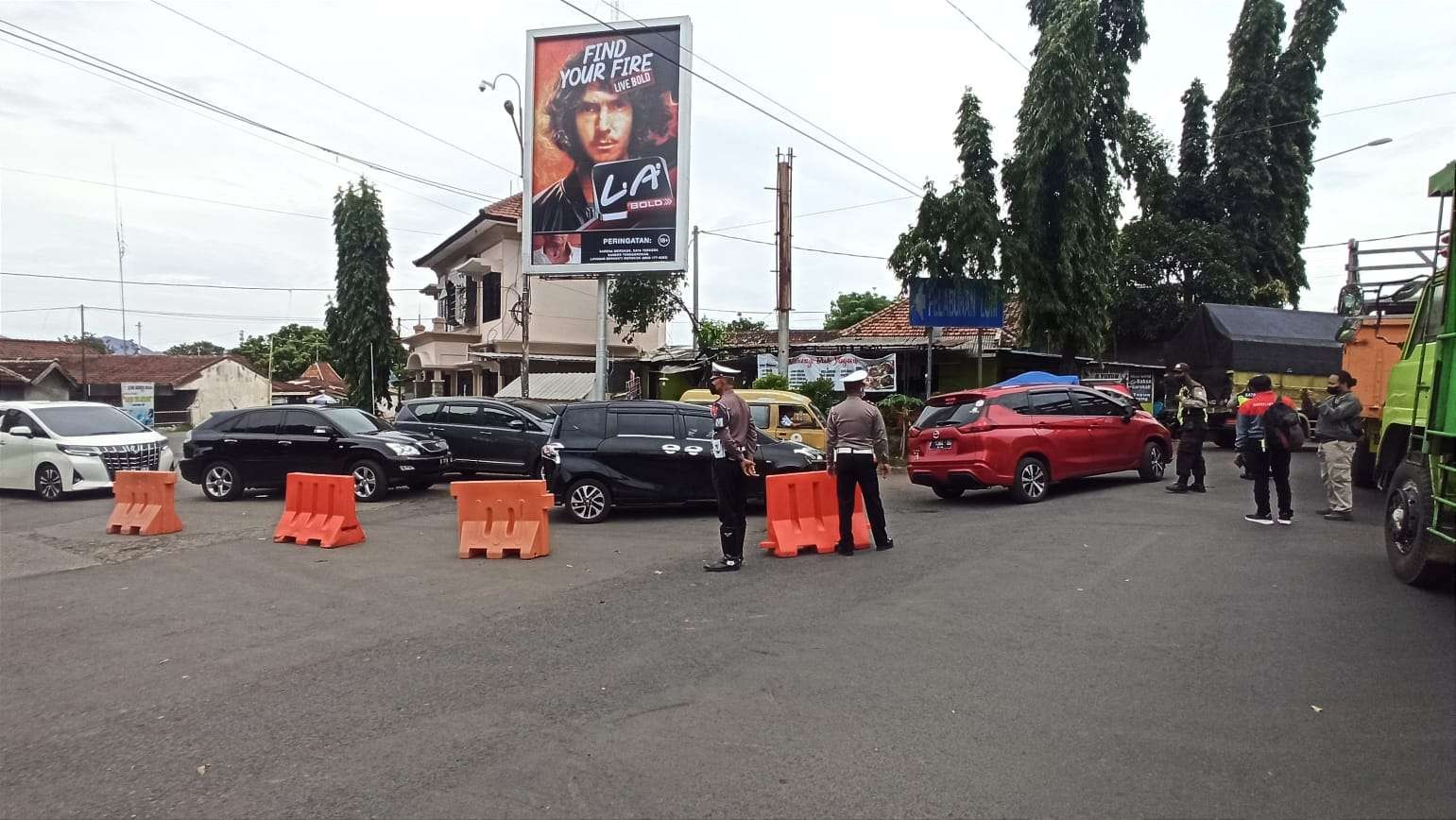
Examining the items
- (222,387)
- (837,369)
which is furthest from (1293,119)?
(222,387)

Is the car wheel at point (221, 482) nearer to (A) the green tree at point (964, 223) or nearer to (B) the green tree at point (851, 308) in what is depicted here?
(A) the green tree at point (964, 223)

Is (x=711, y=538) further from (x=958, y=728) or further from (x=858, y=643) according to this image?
(x=958, y=728)

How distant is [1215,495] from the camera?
1198 cm

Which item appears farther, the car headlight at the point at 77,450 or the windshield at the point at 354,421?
the car headlight at the point at 77,450

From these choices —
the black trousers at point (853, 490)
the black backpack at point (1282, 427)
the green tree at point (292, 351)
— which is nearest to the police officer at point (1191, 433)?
the black backpack at point (1282, 427)

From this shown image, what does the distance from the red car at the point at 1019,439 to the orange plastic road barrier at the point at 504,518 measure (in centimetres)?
556

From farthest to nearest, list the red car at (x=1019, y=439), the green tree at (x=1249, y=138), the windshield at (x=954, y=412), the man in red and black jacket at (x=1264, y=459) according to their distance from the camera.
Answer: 1. the green tree at (x=1249, y=138)
2. the windshield at (x=954, y=412)
3. the red car at (x=1019, y=439)
4. the man in red and black jacket at (x=1264, y=459)

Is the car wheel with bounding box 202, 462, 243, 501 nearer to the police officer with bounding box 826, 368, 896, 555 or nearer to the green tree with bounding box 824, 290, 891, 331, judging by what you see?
the police officer with bounding box 826, 368, 896, 555

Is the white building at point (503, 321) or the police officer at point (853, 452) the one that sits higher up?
the white building at point (503, 321)

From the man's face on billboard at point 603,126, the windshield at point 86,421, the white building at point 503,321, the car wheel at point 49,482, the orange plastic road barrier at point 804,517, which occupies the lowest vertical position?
the car wheel at point 49,482

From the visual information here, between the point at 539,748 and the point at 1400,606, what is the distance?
19.4 ft

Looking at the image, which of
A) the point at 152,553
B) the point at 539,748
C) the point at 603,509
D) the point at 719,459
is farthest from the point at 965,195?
the point at 539,748

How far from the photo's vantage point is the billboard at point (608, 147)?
18.8 metres

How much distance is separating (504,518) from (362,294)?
23.1 meters
